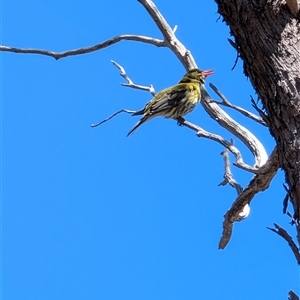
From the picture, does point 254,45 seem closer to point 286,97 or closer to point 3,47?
point 286,97

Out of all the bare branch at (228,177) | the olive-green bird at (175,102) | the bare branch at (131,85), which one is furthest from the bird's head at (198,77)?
the bare branch at (228,177)

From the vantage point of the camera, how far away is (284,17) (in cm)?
250

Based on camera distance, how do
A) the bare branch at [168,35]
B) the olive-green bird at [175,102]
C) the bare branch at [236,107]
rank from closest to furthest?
the bare branch at [236,107] → the bare branch at [168,35] → the olive-green bird at [175,102]

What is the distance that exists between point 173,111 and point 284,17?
4.80 meters

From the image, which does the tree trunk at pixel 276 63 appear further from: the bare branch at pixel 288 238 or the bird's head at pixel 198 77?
the bird's head at pixel 198 77

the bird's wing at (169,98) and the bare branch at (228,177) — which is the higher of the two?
the bird's wing at (169,98)

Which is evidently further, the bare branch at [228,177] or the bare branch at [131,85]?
the bare branch at [131,85]

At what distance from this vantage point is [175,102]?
7.33 metres

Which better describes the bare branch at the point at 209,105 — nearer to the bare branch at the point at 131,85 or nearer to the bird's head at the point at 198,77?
the bare branch at the point at 131,85

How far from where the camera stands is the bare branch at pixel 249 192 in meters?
3.08

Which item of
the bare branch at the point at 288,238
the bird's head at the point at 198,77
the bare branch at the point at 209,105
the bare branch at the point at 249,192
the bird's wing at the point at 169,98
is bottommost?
the bare branch at the point at 288,238

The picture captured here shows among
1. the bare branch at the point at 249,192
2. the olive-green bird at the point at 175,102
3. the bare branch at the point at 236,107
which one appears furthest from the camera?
the olive-green bird at the point at 175,102

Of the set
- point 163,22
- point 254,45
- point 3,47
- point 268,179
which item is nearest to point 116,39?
point 163,22

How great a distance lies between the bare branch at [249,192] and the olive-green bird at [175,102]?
3558mm
